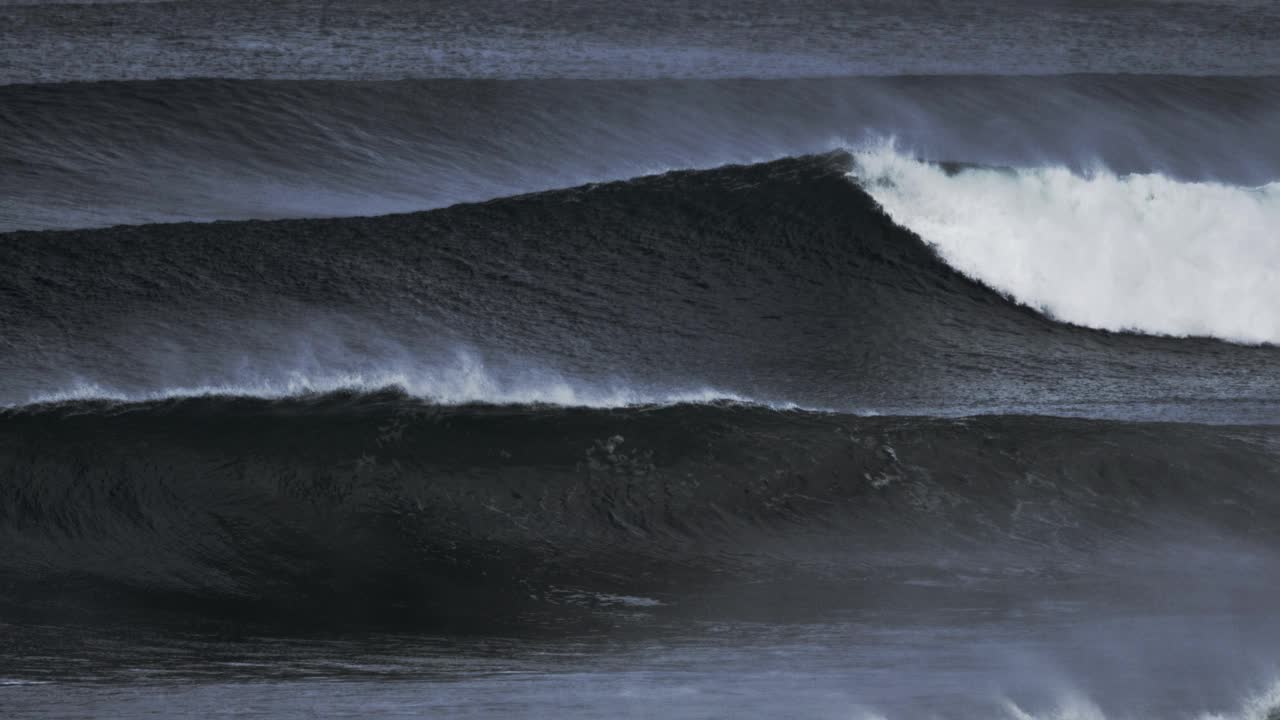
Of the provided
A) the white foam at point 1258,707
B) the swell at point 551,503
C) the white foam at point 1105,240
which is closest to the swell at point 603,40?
the white foam at point 1105,240

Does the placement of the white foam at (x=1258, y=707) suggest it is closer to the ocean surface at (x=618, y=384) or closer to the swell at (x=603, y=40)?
the ocean surface at (x=618, y=384)

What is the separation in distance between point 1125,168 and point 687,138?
6.01 m

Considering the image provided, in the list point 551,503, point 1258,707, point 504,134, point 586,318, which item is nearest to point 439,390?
point 551,503

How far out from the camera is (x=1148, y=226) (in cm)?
1576

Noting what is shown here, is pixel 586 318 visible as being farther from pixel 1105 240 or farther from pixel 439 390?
pixel 1105 240

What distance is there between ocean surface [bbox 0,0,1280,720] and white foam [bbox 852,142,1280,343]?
0.06 metres

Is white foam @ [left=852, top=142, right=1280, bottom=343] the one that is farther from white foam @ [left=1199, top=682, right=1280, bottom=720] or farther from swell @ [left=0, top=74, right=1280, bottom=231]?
white foam @ [left=1199, top=682, right=1280, bottom=720]

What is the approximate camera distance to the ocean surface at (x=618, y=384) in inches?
315

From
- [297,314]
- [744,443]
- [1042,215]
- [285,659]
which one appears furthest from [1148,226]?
[285,659]

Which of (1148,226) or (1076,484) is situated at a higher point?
(1148,226)

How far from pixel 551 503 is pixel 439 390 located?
1723 millimetres

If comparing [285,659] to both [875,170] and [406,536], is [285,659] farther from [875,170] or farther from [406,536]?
[875,170]

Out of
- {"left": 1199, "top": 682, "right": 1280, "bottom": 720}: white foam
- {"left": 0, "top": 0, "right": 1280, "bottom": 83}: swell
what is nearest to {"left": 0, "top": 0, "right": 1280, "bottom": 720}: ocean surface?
{"left": 1199, "top": 682, "right": 1280, "bottom": 720}: white foam

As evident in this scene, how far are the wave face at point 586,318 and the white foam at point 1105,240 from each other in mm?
382
